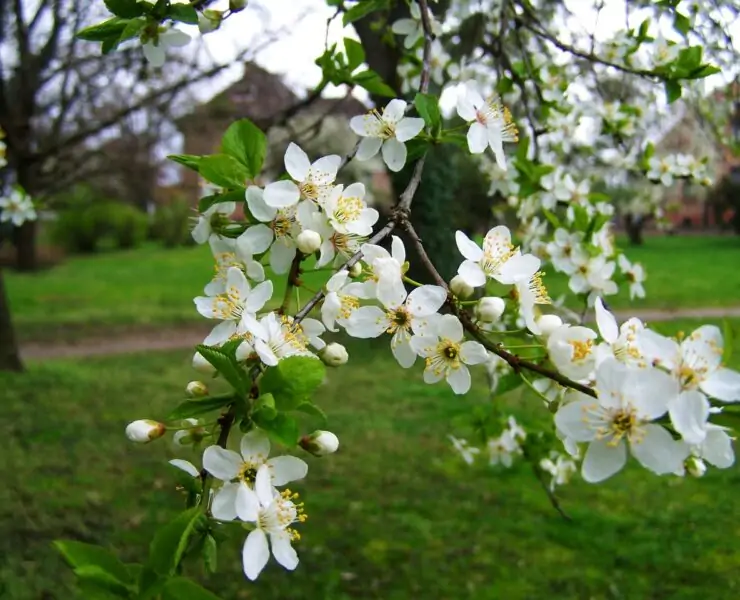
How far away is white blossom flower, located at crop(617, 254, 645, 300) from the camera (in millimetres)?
2023

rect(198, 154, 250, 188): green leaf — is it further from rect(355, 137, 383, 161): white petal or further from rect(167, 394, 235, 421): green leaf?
rect(167, 394, 235, 421): green leaf

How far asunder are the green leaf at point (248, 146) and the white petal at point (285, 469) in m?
0.41

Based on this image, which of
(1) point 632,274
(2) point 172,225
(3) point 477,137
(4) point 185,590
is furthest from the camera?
(2) point 172,225

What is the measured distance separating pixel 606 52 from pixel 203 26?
179 centimetres

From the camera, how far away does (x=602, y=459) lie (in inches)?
30.5

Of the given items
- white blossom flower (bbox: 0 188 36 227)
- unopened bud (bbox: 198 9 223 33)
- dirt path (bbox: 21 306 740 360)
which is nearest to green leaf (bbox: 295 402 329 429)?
unopened bud (bbox: 198 9 223 33)

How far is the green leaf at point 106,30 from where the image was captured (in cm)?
111

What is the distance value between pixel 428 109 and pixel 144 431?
0.60 m

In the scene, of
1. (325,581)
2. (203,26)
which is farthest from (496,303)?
(325,581)

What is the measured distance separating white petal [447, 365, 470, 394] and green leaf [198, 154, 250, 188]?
14.9 inches

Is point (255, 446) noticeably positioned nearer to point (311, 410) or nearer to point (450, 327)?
point (311, 410)

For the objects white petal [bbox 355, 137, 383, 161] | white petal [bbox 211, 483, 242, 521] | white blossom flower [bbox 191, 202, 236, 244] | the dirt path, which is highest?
white petal [bbox 355, 137, 383, 161]

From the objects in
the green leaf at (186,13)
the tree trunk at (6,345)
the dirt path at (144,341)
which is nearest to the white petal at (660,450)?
the green leaf at (186,13)

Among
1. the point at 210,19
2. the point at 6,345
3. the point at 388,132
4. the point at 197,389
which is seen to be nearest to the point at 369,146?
the point at 388,132
